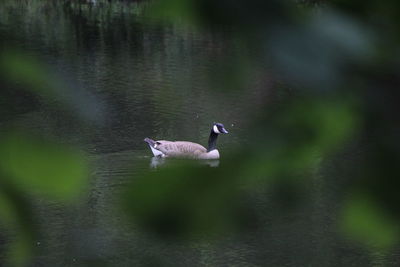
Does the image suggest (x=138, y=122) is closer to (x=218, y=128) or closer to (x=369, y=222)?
(x=218, y=128)

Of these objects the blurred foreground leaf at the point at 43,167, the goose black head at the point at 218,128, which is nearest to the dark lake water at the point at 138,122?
the blurred foreground leaf at the point at 43,167

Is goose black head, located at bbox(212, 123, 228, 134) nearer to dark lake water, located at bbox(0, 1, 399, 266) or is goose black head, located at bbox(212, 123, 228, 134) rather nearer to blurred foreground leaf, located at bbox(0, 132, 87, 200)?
dark lake water, located at bbox(0, 1, 399, 266)

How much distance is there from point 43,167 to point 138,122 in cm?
1023

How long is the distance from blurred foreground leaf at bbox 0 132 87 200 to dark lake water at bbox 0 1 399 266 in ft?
0.03

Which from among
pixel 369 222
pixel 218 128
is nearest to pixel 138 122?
pixel 218 128

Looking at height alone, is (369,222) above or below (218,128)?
above

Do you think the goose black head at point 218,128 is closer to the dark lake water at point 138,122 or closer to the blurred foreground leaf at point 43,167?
the dark lake water at point 138,122

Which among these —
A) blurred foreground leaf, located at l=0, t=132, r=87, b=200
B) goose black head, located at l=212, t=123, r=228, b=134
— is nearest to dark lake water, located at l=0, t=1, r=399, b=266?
blurred foreground leaf, located at l=0, t=132, r=87, b=200

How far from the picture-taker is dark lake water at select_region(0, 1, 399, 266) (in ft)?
1.21

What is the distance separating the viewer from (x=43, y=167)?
324 mm

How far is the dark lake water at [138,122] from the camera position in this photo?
1.21 ft

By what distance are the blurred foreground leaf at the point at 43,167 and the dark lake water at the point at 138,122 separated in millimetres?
10

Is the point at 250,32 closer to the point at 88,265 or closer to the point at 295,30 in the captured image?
the point at 295,30

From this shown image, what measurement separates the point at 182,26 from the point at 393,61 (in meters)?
0.08
